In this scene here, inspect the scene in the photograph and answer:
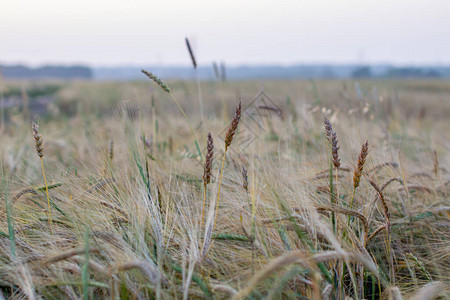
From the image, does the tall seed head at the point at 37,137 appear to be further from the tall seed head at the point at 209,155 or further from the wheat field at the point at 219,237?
the tall seed head at the point at 209,155

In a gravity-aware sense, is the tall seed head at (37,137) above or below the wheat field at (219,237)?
above

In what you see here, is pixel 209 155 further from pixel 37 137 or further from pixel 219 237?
pixel 37 137

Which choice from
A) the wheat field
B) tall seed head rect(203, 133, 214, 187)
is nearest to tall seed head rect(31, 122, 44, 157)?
the wheat field

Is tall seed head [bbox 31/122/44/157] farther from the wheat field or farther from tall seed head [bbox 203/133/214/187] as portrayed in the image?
tall seed head [bbox 203/133/214/187]

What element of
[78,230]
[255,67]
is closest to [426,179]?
[78,230]

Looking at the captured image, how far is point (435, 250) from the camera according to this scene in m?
1.31

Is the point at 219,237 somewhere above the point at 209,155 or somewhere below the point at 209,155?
below

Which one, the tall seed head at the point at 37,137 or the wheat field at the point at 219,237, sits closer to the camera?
the wheat field at the point at 219,237

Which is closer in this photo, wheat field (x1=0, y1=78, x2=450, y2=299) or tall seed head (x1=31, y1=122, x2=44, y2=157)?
wheat field (x1=0, y1=78, x2=450, y2=299)

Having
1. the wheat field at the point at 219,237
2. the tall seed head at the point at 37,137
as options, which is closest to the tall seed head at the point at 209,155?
the wheat field at the point at 219,237

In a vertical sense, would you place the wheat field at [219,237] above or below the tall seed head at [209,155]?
below

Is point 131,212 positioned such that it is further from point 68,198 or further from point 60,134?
point 60,134

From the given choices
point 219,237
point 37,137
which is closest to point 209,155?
point 219,237

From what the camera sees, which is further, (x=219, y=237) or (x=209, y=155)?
(x=219, y=237)
